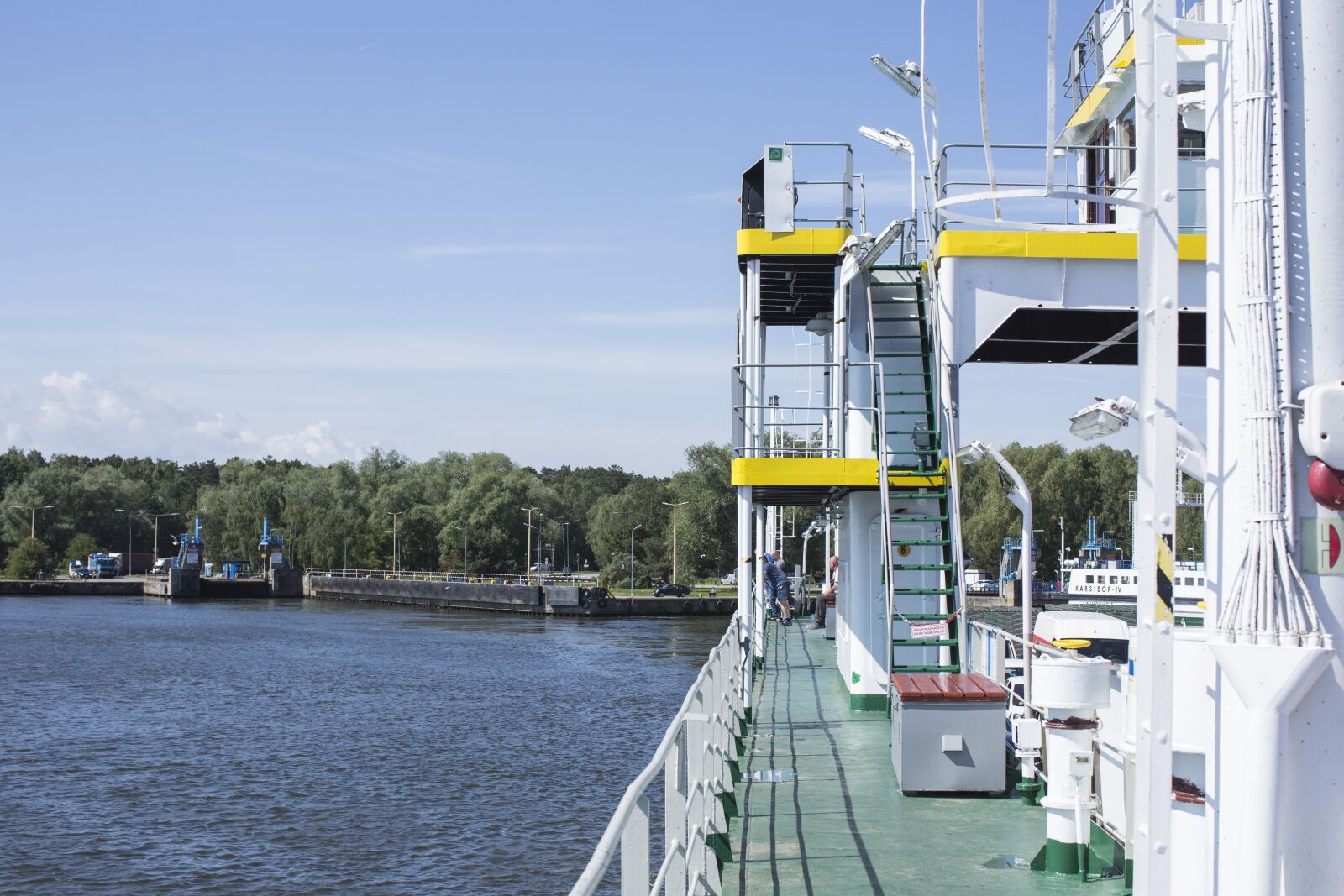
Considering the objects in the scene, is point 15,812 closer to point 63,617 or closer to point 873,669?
point 873,669

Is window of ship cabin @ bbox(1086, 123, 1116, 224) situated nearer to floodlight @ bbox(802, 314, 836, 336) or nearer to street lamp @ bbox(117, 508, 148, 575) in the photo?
floodlight @ bbox(802, 314, 836, 336)

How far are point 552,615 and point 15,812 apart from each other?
2529 inches

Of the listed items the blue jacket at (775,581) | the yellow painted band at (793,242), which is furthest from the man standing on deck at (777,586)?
the yellow painted band at (793,242)

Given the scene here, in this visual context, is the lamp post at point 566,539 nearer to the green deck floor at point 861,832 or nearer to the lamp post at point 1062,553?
the lamp post at point 1062,553

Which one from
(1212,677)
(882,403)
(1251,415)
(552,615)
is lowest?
(552,615)

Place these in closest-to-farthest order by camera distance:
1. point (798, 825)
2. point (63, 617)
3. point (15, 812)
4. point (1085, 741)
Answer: point (1085, 741), point (798, 825), point (15, 812), point (63, 617)

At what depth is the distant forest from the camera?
97312mm

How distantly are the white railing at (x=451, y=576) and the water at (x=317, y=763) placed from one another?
49137 millimetres

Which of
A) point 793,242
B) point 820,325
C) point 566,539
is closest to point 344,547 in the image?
point 566,539

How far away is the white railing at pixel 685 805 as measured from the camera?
4.02 m

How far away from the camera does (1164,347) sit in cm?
430

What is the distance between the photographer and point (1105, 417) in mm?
6395

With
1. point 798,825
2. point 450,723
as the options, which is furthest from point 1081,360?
point 450,723

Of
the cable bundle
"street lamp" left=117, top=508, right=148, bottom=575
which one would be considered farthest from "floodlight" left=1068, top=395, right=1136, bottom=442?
"street lamp" left=117, top=508, right=148, bottom=575
